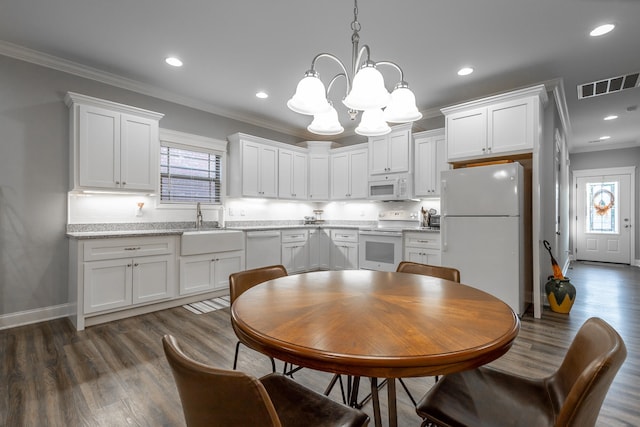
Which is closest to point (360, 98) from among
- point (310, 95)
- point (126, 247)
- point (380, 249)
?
point (310, 95)

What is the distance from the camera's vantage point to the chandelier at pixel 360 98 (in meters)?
1.64

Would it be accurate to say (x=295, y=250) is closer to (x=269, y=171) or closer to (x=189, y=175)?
(x=269, y=171)

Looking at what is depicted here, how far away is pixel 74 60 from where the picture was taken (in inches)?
130

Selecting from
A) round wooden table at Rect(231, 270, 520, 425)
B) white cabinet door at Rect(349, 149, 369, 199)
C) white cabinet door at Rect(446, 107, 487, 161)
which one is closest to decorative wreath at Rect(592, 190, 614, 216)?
white cabinet door at Rect(446, 107, 487, 161)

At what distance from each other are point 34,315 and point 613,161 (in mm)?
10448

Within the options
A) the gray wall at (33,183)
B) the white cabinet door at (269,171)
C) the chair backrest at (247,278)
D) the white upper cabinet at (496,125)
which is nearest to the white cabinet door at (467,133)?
the white upper cabinet at (496,125)

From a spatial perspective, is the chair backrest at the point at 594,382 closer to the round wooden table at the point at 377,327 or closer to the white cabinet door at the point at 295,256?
the round wooden table at the point at 377,327

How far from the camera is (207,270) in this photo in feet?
13.1

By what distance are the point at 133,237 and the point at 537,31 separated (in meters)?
4.38

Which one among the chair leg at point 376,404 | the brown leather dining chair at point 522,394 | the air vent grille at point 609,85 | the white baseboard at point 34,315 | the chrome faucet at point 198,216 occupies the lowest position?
the white baseboard at point 34,315

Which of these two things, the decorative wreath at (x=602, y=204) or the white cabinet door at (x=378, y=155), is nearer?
the white cabinet door at (x=378, y=155)

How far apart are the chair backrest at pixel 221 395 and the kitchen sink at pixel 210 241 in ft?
10.4

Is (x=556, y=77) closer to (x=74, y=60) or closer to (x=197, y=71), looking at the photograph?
(x=197, y=71)

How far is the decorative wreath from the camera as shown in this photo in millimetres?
6914
